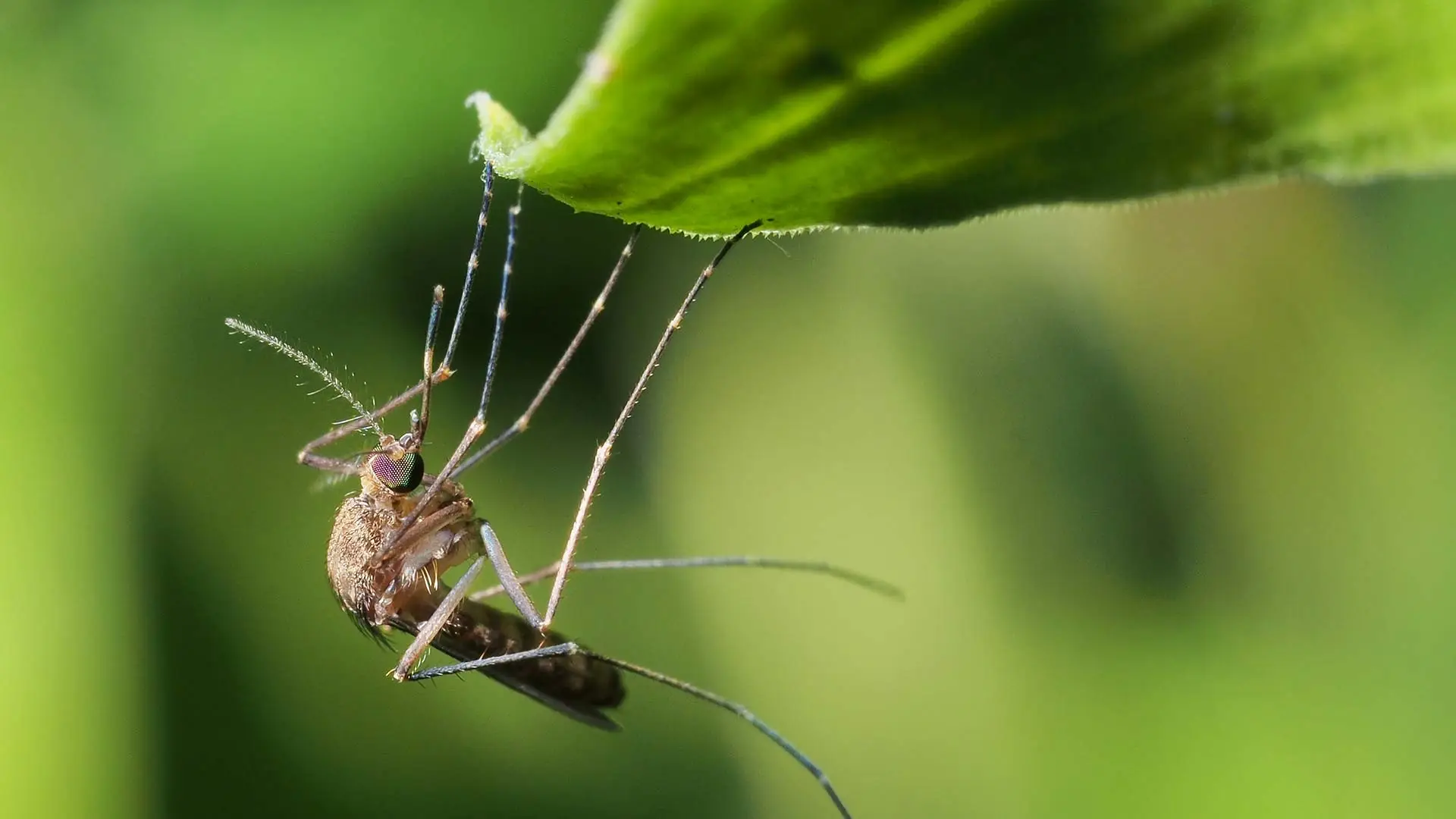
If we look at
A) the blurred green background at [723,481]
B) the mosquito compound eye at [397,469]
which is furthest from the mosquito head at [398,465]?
the blurred green background at [723,481]

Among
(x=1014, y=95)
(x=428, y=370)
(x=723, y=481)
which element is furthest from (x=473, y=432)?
(x=723, y=481)

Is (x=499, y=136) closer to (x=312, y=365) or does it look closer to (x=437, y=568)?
(x=312, y=365)

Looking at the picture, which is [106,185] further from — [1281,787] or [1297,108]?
[1281,787]

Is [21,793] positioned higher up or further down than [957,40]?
further down

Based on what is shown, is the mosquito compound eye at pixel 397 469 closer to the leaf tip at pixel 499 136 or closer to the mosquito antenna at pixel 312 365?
the mosquito antenna at pixel 312 365

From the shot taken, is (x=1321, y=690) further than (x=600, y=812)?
No

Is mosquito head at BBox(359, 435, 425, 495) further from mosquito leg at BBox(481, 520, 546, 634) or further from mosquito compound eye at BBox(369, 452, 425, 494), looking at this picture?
mosquito leg at BBox(481, 520, 546, 634)

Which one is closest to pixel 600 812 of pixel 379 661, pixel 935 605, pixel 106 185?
pixel 379 661
